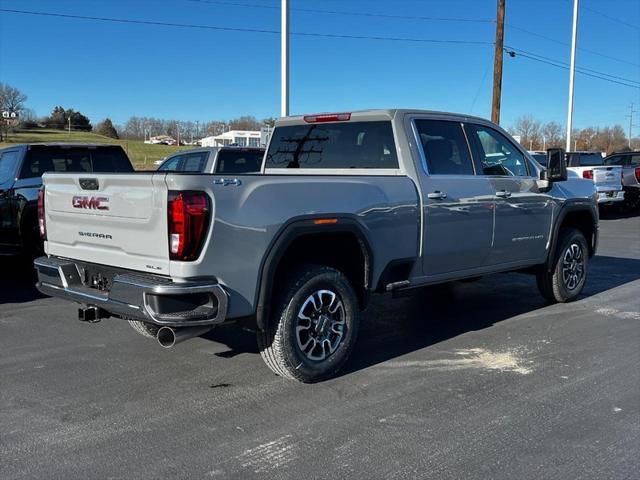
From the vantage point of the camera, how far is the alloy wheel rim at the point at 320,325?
15.0 ft

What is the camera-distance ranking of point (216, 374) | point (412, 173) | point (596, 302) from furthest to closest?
1. point (596, 302)
2. point (412, 173)
3. point (216, 374)

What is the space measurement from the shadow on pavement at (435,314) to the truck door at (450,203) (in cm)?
75

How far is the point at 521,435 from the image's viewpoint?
3.79 m

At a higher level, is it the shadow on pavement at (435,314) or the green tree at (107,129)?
the green tree at (107,129)

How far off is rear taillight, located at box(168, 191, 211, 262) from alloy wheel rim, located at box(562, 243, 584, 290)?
5003 mm

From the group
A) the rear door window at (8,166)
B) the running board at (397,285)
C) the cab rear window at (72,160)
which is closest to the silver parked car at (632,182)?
the cab rear window at (72,160)

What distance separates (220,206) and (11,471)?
6.20ft

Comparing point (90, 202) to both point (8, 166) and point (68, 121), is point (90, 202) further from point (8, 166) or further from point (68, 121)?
point (68, 121)

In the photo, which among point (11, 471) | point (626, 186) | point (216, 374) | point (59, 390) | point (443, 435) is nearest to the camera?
point (11, 471)

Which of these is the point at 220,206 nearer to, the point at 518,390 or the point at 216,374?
the point at 216,374

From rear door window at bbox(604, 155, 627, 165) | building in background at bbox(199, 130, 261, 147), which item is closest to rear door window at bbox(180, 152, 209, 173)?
building in background at bbox(199, 130, 261, 147)

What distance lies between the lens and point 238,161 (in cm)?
1147

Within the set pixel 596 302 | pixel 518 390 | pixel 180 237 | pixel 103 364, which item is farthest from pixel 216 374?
pixel 596 302

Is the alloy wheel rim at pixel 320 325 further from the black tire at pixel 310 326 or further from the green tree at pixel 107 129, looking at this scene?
the green tree at pixel 107 129
